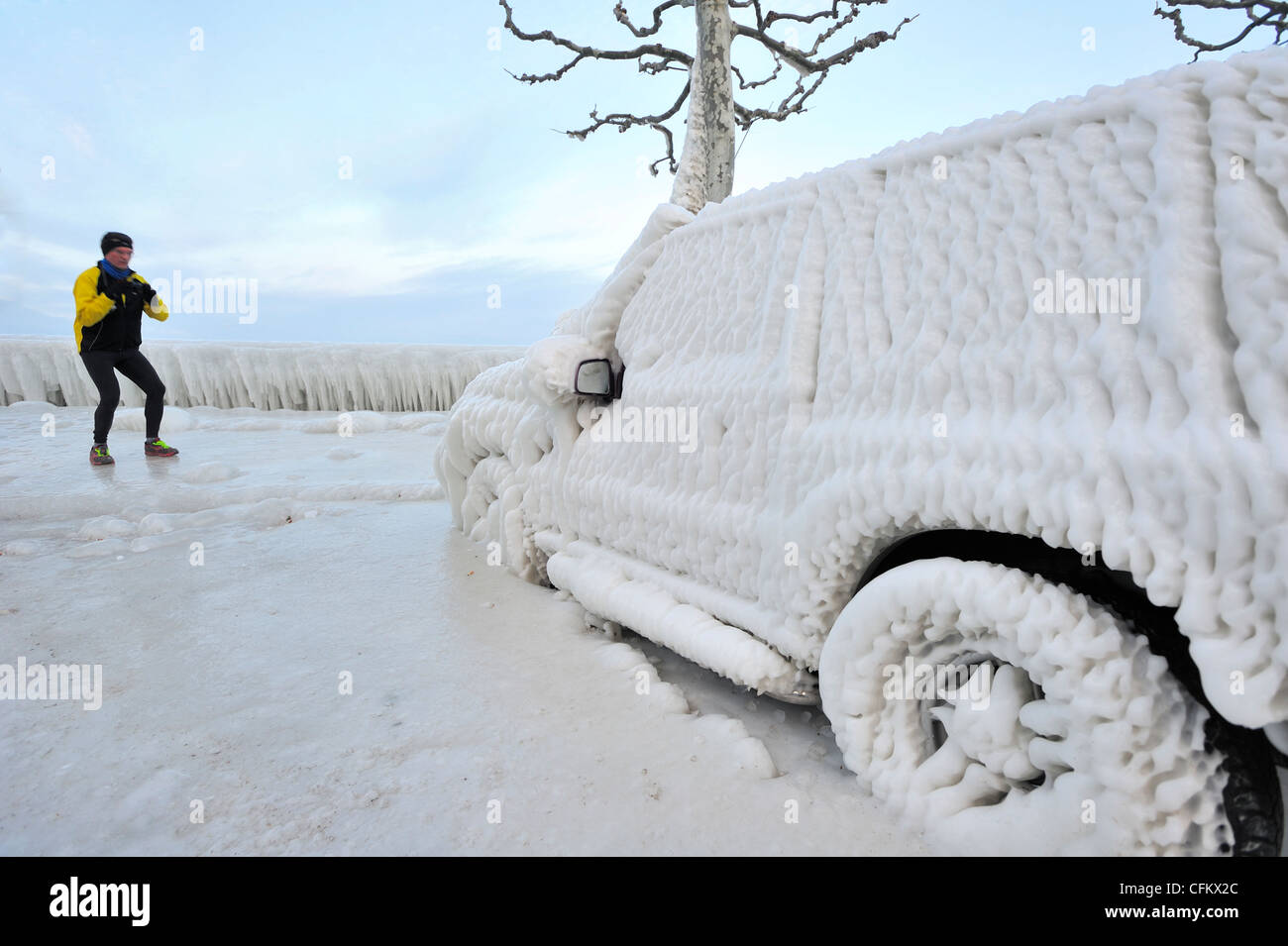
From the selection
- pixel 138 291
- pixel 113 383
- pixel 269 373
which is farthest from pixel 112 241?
pixel 269 373

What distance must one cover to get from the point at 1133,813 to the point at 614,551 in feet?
4.91

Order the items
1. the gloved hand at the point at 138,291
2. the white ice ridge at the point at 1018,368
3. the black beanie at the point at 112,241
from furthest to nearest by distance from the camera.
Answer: the gloved hand at the point at 138,291 → the black beanie at the point at 112,241 → the white ice ridge at the point at 1018,368

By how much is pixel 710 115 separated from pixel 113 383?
6.00 metres

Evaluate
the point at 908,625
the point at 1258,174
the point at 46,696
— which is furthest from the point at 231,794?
the point at 1258,174

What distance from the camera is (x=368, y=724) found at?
5.70 ft

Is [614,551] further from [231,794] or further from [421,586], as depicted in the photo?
[231,794]

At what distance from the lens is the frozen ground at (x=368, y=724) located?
4.42 ft

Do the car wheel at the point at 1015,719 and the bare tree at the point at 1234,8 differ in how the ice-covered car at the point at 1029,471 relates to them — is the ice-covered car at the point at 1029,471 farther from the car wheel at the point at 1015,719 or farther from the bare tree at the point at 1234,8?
the bare tree at the point at 1234,8

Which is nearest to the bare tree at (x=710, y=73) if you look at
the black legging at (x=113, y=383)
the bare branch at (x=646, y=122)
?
the bare branch at (x=646, y=122)

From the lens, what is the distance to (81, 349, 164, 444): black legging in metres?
5.55

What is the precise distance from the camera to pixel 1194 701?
3.43 ft

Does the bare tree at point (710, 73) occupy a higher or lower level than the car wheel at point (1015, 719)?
higher

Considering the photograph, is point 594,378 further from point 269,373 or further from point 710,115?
point 269,373

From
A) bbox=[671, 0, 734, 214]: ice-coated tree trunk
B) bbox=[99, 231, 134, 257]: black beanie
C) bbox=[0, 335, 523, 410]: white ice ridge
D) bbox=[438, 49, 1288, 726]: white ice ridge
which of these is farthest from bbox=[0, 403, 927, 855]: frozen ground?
bbox=[0, 335, 523, 410]: white ice ridge
